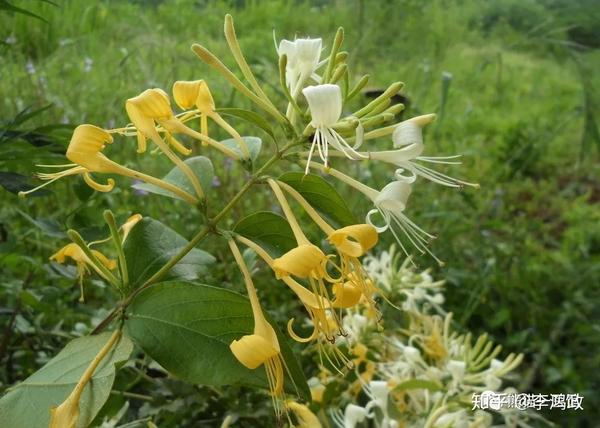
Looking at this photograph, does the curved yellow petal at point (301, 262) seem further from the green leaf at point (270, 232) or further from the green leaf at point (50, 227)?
the green leaf at point (50, 227)

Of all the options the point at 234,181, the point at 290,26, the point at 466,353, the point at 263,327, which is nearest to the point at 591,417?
the point at 466,353

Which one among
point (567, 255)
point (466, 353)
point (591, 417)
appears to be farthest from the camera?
point (567, 255)

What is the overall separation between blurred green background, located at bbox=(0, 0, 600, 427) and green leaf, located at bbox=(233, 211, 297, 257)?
21cm

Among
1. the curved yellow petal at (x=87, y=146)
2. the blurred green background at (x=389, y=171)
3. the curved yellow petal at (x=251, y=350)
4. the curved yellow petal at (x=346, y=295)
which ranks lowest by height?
the blurred green background at (x=389, y=171)

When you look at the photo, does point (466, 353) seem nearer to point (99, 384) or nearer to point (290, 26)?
point (99, 384)

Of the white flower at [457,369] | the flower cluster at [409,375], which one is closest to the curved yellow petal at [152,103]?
the flower cluster at [409,375]

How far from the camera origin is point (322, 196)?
504 millimetres

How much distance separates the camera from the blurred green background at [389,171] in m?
0.79

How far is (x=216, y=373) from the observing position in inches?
17.6

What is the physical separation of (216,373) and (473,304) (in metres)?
0.98

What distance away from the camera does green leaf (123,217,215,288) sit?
53cm

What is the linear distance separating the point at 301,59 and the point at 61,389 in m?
0.27

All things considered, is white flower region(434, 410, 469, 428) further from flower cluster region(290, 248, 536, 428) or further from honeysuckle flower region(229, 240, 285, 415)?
honeysuckle flower region(229, 240, 285, 415)

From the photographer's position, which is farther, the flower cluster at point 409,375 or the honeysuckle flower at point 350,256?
the flower cluster at point 409,375
